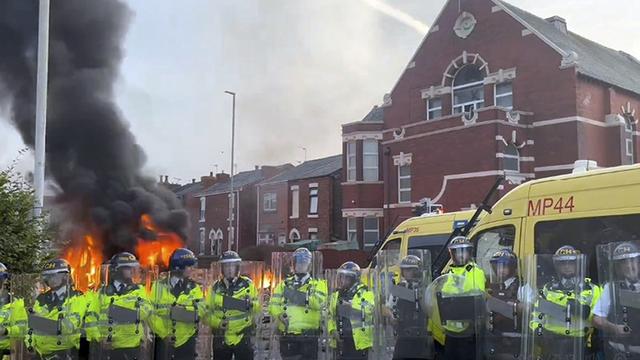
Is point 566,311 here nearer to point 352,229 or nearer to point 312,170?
point 352,229

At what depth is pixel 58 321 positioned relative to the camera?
6.42 meters

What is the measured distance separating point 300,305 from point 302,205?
3017 centimetres

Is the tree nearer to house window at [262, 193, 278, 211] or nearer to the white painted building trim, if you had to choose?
the white painted building trim

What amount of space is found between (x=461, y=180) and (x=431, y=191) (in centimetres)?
173

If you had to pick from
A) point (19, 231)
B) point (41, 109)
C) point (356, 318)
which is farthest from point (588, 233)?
point (41, 109)

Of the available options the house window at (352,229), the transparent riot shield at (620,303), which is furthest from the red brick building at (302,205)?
the transparent riot shield at (620,303)

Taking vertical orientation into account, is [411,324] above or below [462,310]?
below

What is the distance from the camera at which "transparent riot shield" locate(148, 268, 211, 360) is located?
684 centimetres

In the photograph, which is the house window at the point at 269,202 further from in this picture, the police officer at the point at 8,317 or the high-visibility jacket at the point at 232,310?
the police officer at the point at 8,317

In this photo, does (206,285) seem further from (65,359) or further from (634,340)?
(634,340)

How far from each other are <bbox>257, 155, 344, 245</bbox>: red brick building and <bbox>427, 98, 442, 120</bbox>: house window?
7.85 m

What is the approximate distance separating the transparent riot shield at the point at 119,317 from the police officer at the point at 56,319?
0.16 metres

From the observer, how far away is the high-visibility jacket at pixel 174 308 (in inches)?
269

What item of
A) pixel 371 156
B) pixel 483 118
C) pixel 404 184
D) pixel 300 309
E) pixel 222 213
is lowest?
pixel 300 309
